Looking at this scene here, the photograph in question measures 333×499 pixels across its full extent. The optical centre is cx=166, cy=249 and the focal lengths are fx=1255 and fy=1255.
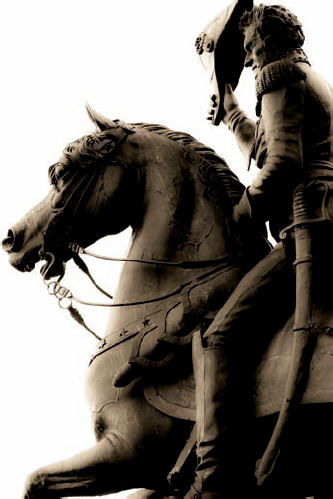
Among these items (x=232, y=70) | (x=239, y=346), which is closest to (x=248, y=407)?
(x=239, y=346)

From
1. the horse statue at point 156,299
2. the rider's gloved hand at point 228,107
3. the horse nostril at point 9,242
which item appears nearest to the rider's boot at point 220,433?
the horse statue at point 156,299

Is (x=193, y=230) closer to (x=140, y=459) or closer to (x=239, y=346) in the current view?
(x=239, y=346)

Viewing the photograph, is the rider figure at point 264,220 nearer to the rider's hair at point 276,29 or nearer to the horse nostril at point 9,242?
the rider's hair at point 276,29

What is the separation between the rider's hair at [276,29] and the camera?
21.6 feet

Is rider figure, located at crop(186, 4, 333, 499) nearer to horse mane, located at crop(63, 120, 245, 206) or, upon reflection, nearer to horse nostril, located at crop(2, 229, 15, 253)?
horse mane, located at crop(63, 120, 245, 206)

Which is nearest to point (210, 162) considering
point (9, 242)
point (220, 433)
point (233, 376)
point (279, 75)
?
point (279, 75)

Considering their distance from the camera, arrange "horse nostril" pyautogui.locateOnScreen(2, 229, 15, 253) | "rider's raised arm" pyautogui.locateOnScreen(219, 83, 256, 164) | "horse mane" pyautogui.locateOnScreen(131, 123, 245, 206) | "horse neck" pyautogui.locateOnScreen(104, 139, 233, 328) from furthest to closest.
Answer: "rider's raised arm" pyautogui.locateOnScreen(219, 83, 256, 164) → "horse nostril" pyautogui.locateOnScreen(2, 229, 15, 253) → "horse mane" pyautogui.locateOnScreen(131, 123, 245, 206) → "horse neck" pyautogui.locateOnScreen(104, 139, 233, 328)

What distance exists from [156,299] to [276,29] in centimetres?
156

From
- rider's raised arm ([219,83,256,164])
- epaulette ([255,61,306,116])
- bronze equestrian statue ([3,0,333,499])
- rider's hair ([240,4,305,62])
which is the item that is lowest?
bronze equestrian statue ([3,0,333,499])

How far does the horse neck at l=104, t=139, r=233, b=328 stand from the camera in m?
6.75

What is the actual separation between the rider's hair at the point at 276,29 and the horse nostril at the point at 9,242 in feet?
6.10

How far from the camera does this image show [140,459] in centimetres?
639

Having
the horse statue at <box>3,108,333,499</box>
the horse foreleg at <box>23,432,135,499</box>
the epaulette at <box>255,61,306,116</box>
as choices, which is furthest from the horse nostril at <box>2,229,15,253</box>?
the epaulette at <box>255,61,306,116</box>

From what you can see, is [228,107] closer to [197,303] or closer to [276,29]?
[276,29]
